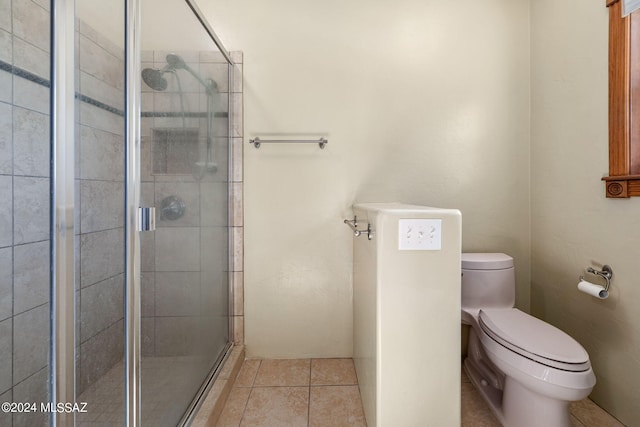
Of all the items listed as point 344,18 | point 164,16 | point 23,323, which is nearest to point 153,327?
point 23,323

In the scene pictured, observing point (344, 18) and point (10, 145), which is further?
point (344, 18)

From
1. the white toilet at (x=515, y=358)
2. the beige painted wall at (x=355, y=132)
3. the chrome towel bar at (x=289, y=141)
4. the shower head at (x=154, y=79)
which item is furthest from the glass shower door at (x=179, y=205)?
the white toilet at (x=515, y=358)

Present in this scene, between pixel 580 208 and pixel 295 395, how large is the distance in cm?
180

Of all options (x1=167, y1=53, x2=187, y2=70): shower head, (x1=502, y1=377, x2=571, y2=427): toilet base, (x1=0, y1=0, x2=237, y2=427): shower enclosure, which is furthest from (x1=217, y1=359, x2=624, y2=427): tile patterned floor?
(x1=167, y1=53, x2=187, y2=70): shower head

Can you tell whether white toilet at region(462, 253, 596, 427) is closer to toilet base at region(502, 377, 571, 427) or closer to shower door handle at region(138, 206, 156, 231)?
toilet base at region(502, 377, 571, 427)

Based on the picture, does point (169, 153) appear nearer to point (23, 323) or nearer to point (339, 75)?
point (23, 323)

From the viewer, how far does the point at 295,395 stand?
1.59 meters

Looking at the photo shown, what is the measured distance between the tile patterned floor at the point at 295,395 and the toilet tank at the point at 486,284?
815 mm

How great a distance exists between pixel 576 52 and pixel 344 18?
1.30 m

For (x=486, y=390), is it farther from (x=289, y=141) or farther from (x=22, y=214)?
(x=22, y=214)

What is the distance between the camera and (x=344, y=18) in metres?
1.89

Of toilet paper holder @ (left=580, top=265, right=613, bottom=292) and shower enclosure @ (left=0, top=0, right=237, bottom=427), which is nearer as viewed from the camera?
shower enclosure @ (left=0, top=0, right=237, bottom=427)

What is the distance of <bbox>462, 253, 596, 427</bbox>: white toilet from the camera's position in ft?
3.55

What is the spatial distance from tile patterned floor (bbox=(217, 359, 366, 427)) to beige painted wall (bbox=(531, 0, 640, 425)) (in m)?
1.21
